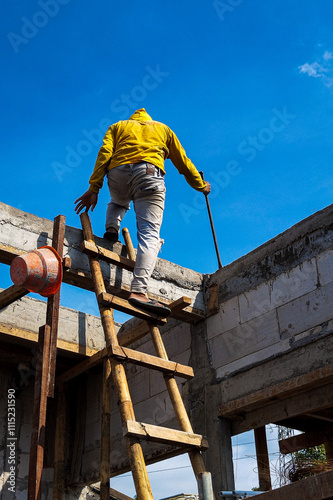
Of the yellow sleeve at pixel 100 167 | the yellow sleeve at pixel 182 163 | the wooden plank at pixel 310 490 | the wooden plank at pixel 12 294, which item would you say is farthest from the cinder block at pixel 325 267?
the wooden plank at pixel 12 294

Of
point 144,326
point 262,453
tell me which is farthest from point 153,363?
point 262,453

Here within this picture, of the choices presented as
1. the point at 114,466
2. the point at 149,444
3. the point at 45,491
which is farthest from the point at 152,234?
the point at 45,491

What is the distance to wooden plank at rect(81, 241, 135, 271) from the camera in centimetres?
539

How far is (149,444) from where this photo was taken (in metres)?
6.34

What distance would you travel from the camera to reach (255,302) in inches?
229

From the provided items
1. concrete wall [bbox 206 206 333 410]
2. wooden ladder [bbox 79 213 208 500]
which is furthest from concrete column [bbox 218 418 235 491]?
wooden ladder [bbox 79 213 208 500]

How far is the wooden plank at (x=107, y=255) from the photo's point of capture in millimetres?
5395

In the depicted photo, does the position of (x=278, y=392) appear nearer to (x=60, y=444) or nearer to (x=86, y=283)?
(x=86, y=283)

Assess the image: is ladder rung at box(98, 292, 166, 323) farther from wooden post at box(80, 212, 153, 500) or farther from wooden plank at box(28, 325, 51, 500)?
wooden plank at box(28, 325, 51, 500)

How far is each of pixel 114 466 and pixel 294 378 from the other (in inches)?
107

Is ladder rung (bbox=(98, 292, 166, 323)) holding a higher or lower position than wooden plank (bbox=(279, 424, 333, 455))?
higher

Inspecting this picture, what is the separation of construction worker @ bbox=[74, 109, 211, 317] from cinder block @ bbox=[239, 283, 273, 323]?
44.0 inches

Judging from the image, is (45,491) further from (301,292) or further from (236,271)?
(301,292)

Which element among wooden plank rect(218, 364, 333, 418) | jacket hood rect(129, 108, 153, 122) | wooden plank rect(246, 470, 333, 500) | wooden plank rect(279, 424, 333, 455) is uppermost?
jacket hood rect(129, 108, 153, 122)
